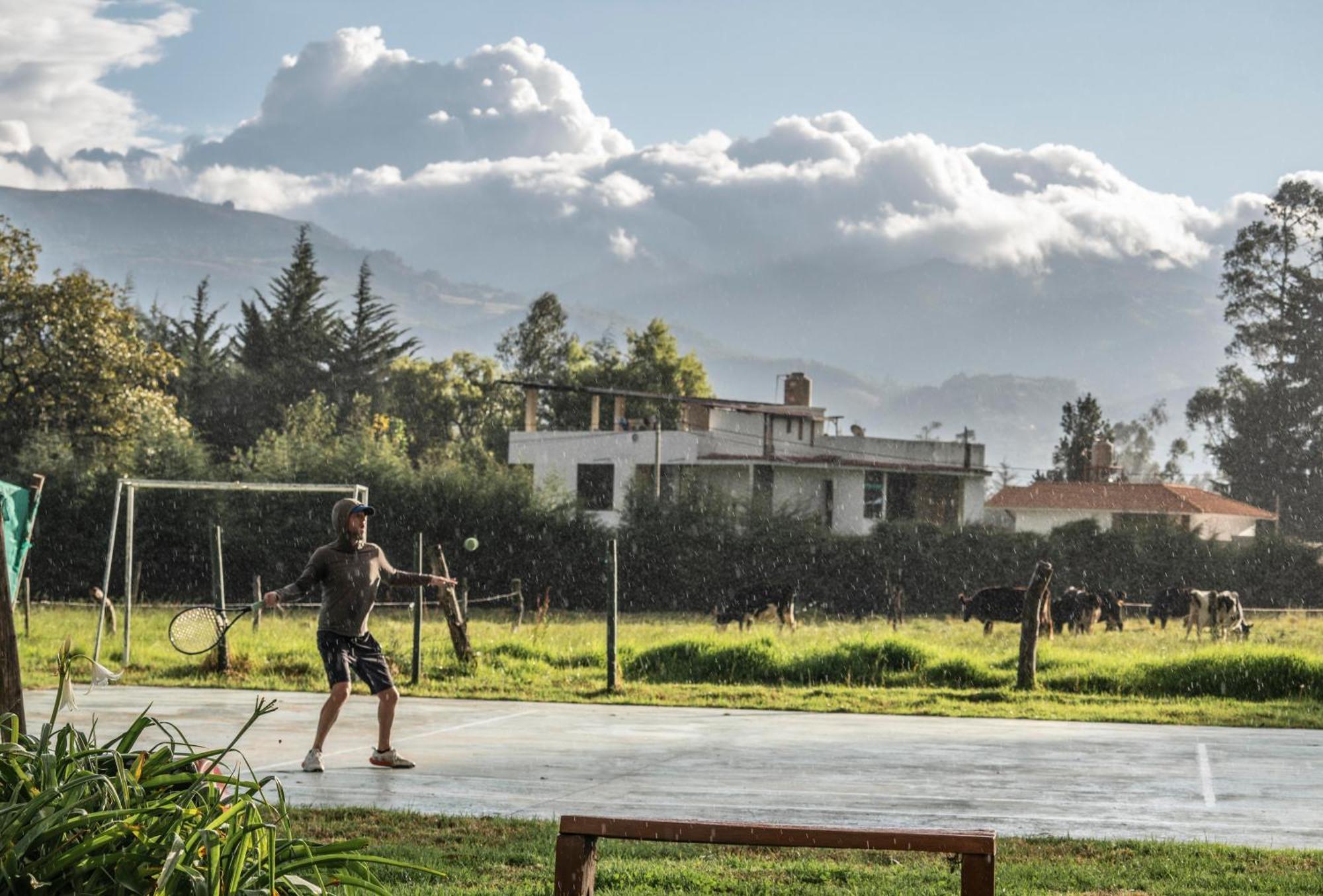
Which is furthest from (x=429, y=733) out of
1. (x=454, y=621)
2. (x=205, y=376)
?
(x=205, y=376)

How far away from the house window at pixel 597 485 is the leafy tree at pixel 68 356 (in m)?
16.5

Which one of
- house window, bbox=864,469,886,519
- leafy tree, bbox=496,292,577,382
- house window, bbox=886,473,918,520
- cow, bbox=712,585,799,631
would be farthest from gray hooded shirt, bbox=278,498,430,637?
leafy tree, bbox=496,292,577,382

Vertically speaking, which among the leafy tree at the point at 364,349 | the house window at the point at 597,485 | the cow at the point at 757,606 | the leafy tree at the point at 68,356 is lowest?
the cow at the point at 757,606

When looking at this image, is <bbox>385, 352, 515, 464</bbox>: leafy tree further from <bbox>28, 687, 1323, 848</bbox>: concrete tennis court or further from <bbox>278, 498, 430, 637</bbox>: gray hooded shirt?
<bbox>278, 498, 430, 637</bbox>: gray hooded shirt

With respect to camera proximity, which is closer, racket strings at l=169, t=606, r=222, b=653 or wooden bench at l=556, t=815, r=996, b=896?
wooden bench at l=556, t=815, r=996, b=896

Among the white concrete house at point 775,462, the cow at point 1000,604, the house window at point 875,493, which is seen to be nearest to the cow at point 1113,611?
the cow at point 1000,604

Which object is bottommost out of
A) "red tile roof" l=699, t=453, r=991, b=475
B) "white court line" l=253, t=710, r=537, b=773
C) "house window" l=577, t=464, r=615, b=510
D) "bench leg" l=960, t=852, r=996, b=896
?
"white court line" l=253, t=710, r=537, b=773

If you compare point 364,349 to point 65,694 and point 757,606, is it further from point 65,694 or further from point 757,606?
point 65,694

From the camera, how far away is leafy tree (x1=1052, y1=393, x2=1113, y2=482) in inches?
3024

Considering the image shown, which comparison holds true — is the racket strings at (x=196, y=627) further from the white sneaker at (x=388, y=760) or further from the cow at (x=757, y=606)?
the cow at (x=757, y=606)

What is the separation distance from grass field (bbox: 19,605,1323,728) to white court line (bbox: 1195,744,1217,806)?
2.86 meters

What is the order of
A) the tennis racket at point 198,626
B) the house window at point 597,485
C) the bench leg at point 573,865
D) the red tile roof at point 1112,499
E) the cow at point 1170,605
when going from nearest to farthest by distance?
the bench leg at point 573,865, the tennis racket at point 198,626, the cow at point 1170,605, the house window at point 597,485, the red tile roof at point 1112,499

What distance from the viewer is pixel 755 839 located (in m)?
4.58

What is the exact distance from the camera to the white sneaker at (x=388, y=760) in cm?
1134
